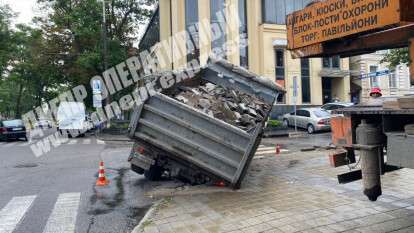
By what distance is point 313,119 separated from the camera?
→ 21703mm

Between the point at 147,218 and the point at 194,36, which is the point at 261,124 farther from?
the point at 194,36

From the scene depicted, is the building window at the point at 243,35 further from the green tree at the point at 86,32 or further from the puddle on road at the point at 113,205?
the puddle on road at the point at 113,205

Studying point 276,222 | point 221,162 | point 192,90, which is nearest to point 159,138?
point 221,162

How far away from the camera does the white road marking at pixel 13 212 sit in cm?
577

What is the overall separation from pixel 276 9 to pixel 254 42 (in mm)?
3566

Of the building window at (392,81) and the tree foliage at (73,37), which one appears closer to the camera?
the tree foliage at (73,37)

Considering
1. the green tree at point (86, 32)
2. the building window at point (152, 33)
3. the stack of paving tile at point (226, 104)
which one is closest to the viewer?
the stack of paving tile at point (226, 104)

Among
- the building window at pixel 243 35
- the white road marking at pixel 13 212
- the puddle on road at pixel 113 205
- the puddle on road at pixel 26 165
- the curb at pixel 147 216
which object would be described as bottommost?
the puddle on road at pixel 113 205

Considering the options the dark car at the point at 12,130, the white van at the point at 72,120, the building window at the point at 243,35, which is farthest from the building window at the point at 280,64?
the dark car at the point at 12,130

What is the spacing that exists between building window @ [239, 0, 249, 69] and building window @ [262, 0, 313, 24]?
1.60 meters

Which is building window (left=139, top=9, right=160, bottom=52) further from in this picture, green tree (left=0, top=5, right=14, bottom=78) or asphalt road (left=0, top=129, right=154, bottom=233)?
asphalt road (left=0, top=129, right=154, bottom=233)

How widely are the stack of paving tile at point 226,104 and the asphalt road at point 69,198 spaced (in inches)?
83.2

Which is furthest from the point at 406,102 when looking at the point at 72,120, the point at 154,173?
the point at 72,120

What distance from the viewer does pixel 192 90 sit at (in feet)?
27.0
